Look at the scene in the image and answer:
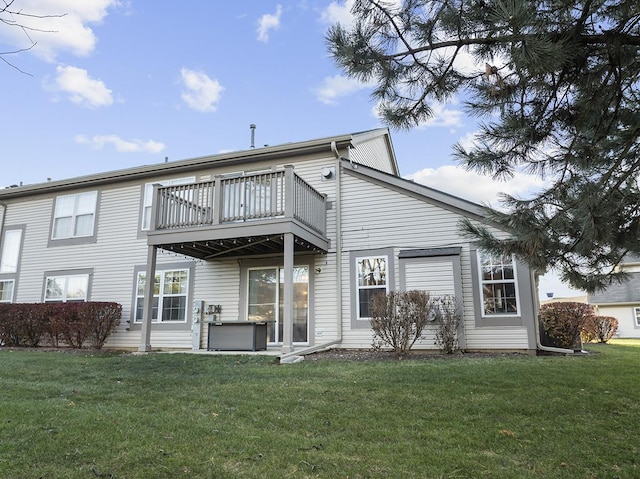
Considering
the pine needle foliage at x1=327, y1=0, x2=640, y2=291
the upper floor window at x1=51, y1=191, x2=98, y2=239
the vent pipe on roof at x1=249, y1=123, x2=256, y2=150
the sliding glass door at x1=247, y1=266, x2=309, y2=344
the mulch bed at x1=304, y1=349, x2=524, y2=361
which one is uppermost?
the vent pipe on roof at x1=249, y1=123, x2=256, y2=150

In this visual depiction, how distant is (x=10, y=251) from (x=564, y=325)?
1668 cm

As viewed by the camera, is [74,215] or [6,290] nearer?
[74,215]

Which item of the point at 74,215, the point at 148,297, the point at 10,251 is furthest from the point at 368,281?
the point at 10,251

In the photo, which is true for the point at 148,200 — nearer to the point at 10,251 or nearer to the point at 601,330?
the point at 10,251

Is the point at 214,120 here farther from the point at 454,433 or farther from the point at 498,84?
the point at 454,433

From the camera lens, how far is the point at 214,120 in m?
15.6

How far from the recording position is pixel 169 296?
483 inches

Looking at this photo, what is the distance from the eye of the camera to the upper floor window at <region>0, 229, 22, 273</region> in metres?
14.6

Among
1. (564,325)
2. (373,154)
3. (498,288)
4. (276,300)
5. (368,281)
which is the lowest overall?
(564,325)

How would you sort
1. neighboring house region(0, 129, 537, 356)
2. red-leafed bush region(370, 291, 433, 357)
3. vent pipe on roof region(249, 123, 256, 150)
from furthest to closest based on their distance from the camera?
vent pipe on roof region(249, 123, 256, 150) < neighboring house region(0, 129, 537, 356) < red-leafed bush region(370, 291, 433, 357)

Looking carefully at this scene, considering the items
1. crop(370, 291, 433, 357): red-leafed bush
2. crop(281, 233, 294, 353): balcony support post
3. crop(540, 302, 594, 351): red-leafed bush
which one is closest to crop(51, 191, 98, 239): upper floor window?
crop(281, 233, 294, 353): balcony support post

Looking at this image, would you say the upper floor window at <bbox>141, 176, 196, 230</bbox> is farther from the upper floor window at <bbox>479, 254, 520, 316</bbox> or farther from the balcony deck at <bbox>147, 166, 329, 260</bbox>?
the upper floor window at <bbox>479, 254, 520, 316</bbox>

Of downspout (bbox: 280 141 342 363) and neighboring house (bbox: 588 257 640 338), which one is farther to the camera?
neighboring house (bbox: 588 257 640 338)

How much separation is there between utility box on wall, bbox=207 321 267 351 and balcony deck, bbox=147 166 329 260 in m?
1.86
